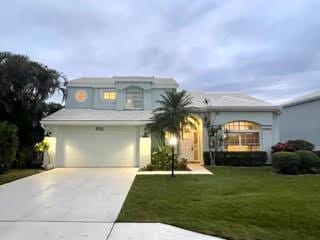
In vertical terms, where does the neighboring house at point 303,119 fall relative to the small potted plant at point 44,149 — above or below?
above

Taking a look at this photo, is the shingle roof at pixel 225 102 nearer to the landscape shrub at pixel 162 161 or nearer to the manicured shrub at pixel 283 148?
the manicured shrub at pixel 283 148

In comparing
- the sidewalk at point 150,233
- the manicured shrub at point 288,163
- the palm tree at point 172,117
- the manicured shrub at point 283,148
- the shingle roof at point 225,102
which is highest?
the shingle roof at point 225,102

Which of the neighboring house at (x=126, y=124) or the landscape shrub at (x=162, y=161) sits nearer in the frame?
the landscape shrub at (x=162, y=161)

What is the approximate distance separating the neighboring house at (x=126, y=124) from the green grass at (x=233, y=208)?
698 cm

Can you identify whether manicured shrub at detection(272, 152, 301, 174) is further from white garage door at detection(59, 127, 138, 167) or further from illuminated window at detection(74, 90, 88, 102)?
illuminated window at detection(74, 90, 88, 102)

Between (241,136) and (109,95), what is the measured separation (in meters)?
8.88

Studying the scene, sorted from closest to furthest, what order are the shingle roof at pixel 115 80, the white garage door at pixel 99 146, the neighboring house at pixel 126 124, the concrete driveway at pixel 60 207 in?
the concrete driveway at pixel 60 207, the neighboring house at pixel 126 124, the white garage door at pixel 99 146, the shingle roof at pixel 115 80

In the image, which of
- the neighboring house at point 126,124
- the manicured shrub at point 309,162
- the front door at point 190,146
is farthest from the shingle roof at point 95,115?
the manicured shrub at point 309,162

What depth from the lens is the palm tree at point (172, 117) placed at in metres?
15.6

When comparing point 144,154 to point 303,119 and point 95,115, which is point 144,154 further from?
point 303,119

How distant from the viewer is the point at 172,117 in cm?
1562

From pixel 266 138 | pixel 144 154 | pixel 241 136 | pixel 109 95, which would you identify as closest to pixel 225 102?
pixel 241 136

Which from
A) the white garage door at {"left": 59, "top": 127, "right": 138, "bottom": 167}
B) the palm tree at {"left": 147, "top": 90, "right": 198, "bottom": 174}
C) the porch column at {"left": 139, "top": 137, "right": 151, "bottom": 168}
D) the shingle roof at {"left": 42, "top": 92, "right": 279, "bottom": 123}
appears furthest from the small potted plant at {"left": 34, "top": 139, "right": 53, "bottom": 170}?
the palm tree at {"left": 147, "top": 90, "right": 198, "bottom": 174}

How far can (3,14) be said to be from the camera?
11195 millimetres
